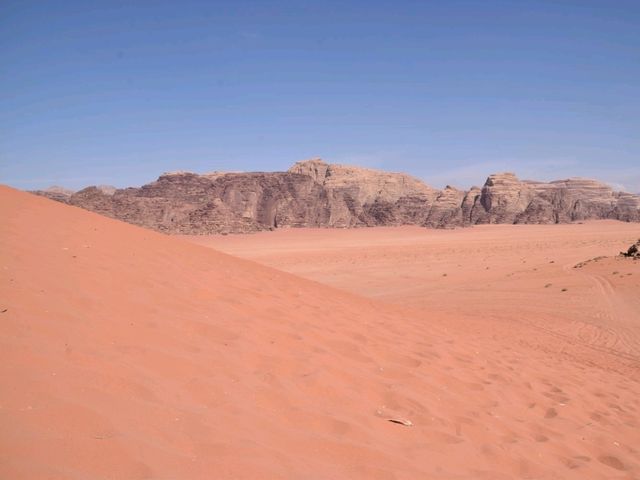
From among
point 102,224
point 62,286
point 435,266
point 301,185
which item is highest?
point 301,185

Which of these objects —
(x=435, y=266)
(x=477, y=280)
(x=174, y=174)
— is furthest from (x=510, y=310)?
(x=174, y=174)

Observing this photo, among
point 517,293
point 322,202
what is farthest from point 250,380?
point 322,202

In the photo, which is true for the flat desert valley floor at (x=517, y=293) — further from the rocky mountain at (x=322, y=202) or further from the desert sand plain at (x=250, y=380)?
the rocky mountain at (x=322, y=202)

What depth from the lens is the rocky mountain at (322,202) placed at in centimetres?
5588

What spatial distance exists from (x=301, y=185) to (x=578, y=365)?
63.0 meters

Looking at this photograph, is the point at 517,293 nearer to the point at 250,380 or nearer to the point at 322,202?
the point at 250,380

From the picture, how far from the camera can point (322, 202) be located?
7056cm

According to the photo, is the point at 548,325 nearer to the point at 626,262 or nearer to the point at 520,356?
the point at 520,356

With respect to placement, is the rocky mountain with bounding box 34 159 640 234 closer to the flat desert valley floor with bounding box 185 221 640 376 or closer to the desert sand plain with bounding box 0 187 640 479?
the flat desert valley floor with bounding box 185 221 640 376

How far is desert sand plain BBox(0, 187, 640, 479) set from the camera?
259 centimetres

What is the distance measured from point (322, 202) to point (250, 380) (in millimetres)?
67040

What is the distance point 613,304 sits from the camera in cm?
1394

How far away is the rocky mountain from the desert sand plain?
46770 millimetres

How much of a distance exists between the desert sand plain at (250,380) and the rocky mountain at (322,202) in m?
46.8
